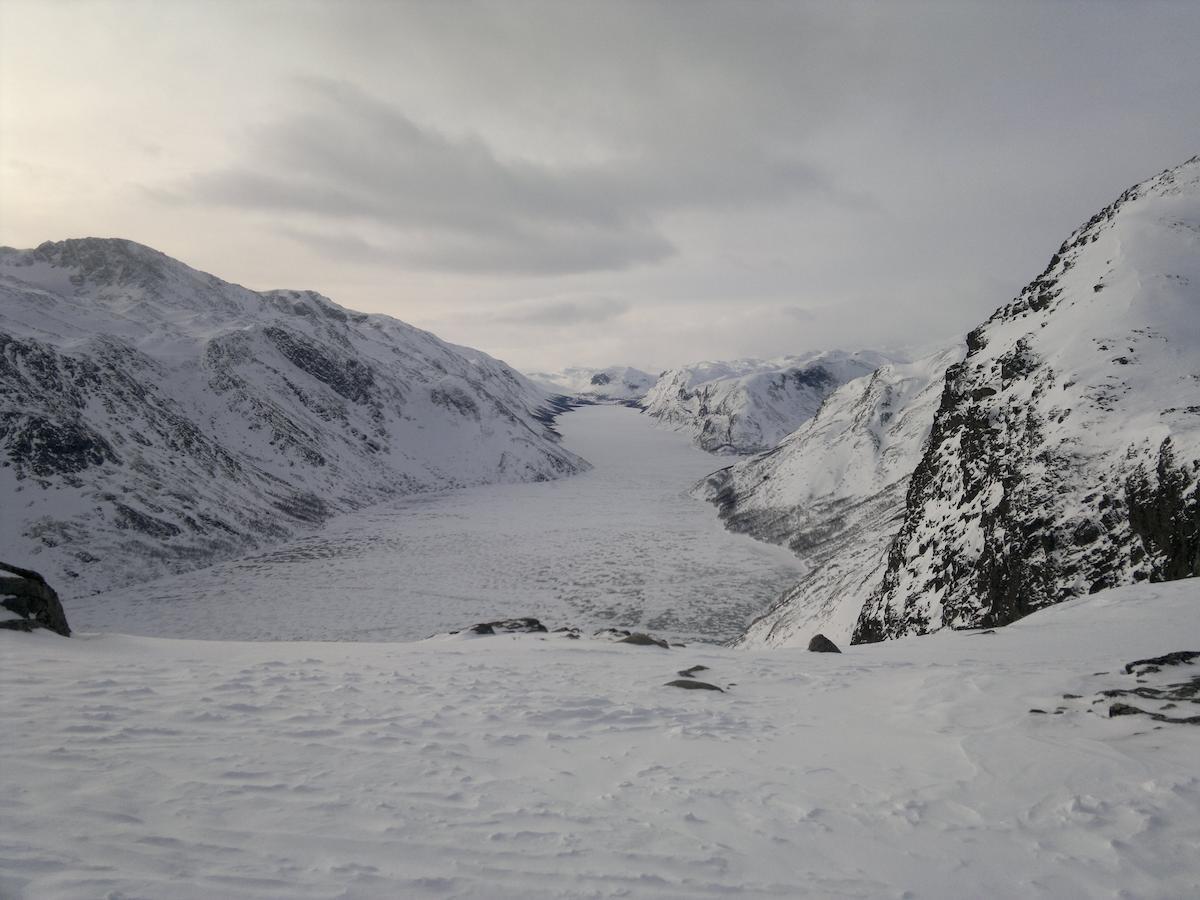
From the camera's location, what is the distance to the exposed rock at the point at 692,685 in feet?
40.1

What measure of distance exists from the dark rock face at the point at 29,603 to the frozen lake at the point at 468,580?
2499cm

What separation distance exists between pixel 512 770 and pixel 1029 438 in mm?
24033

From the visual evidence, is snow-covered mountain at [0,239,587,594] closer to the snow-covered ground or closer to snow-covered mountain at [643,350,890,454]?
the snow-covered ground

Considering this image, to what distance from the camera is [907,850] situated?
6004mm

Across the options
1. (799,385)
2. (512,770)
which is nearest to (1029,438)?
(512,770)

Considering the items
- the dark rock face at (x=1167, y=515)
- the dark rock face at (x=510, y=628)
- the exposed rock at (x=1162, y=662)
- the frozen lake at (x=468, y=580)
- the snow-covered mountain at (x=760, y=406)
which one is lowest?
the frozen lake at (x=468, y=580)

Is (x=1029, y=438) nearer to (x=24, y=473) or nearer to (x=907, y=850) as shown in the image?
(x=907, y=850)

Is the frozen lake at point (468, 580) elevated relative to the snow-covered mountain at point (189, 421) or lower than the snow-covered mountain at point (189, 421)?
lower

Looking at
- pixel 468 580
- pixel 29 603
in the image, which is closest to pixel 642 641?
pixel 29 603

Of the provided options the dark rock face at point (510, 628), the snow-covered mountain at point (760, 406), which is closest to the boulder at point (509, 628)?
the dark rock face at point (510, 628)

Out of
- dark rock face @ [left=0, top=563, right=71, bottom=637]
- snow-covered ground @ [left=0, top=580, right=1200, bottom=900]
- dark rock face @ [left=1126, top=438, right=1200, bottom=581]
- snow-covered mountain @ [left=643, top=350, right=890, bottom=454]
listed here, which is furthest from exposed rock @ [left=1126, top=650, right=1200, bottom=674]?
snow-covered mountain @ [left=643, top=350, right=890, bottom=454]

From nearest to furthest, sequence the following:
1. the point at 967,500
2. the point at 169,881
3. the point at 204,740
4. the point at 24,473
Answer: the point at 169,881
the point at 204,740
the point at 967,500
the point at 24,473

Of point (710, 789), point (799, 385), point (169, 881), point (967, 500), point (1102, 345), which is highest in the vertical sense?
point (799, 385)

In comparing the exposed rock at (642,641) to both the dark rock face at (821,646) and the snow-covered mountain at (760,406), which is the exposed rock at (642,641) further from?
the snow-covered mountain at (760,406)
